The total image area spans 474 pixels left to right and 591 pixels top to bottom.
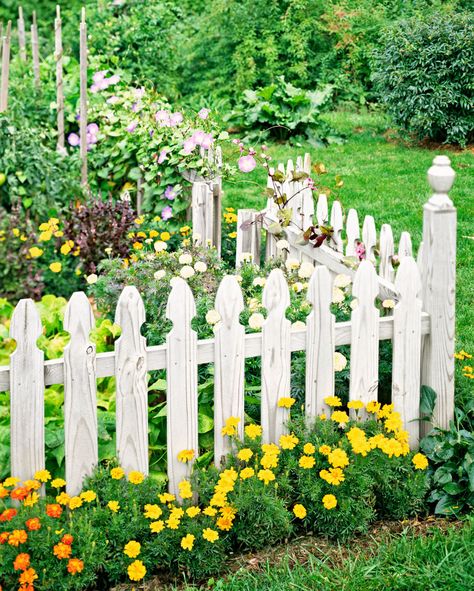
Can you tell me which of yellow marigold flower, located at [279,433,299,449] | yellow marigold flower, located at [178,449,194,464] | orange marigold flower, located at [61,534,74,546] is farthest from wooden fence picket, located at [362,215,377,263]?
orange marigold flower, located at [61,534,74,546]

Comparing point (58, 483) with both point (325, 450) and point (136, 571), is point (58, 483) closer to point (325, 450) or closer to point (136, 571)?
point (136, 571)

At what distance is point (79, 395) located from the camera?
3123 millimetres

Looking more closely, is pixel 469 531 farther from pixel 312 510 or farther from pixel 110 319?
pixel 110 319

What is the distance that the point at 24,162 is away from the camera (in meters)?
6.35

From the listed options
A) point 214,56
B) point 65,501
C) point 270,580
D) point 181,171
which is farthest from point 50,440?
point 214,56

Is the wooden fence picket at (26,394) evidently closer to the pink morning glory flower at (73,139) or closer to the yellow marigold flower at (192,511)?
the yellow marigold flower at (192,511)

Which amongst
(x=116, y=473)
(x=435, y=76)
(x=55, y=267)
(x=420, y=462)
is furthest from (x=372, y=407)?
(x=435, y=76)

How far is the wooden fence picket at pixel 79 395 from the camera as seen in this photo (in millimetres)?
3035

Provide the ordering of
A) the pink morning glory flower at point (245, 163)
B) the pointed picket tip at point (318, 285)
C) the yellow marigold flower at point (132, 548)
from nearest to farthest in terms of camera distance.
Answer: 1. the yellow marigold flower at point (132, 548)
2. the pointed picket tip at point (318, 285)
3. the pink morning glory flower at point (245, 163)

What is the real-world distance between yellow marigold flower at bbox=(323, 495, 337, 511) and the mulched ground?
0.15m

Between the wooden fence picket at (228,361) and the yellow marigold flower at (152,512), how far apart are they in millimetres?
377

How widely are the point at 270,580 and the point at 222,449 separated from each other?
0.55 m

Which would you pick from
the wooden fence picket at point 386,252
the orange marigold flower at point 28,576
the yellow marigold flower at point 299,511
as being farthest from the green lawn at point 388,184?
the orange marigold flower at point 28,576

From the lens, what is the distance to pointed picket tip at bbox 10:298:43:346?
2.95 m
